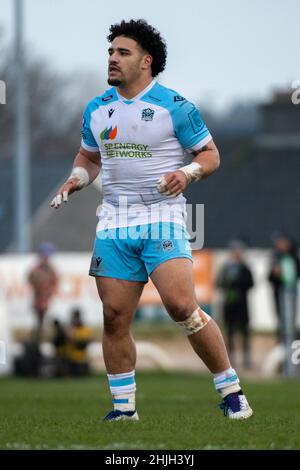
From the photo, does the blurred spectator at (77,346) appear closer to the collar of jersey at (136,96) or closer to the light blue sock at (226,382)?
the light blue sock at (226,382)

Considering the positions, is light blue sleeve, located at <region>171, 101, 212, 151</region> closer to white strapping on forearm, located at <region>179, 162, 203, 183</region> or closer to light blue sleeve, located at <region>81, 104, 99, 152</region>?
white strapping on forearm, located at <region>179, 162, 203, 183</region>

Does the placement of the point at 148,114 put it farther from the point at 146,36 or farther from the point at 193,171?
the point at 146,36

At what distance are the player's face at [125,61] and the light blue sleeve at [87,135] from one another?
0.95 ft

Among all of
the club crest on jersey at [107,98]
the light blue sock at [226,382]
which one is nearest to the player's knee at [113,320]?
the light blue sock at [226,382]

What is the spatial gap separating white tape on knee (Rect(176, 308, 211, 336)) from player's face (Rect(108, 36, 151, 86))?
1.44 m

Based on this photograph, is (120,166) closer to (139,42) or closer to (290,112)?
(139,42)

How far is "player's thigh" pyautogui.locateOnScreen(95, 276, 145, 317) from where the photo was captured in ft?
26.4

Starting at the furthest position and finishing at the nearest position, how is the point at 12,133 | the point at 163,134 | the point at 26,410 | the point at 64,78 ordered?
the point at 64,78
the point at 12,133
the point at 26,410
the point at 163,134

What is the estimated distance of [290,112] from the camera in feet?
187

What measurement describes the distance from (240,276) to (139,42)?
14.2 meters

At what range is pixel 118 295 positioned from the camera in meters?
8.05

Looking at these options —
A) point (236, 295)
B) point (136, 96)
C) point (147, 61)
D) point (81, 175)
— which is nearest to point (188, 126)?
point (136, 96)

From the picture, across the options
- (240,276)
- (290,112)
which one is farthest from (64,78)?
(240,276)

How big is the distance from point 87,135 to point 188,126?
2.37ft
